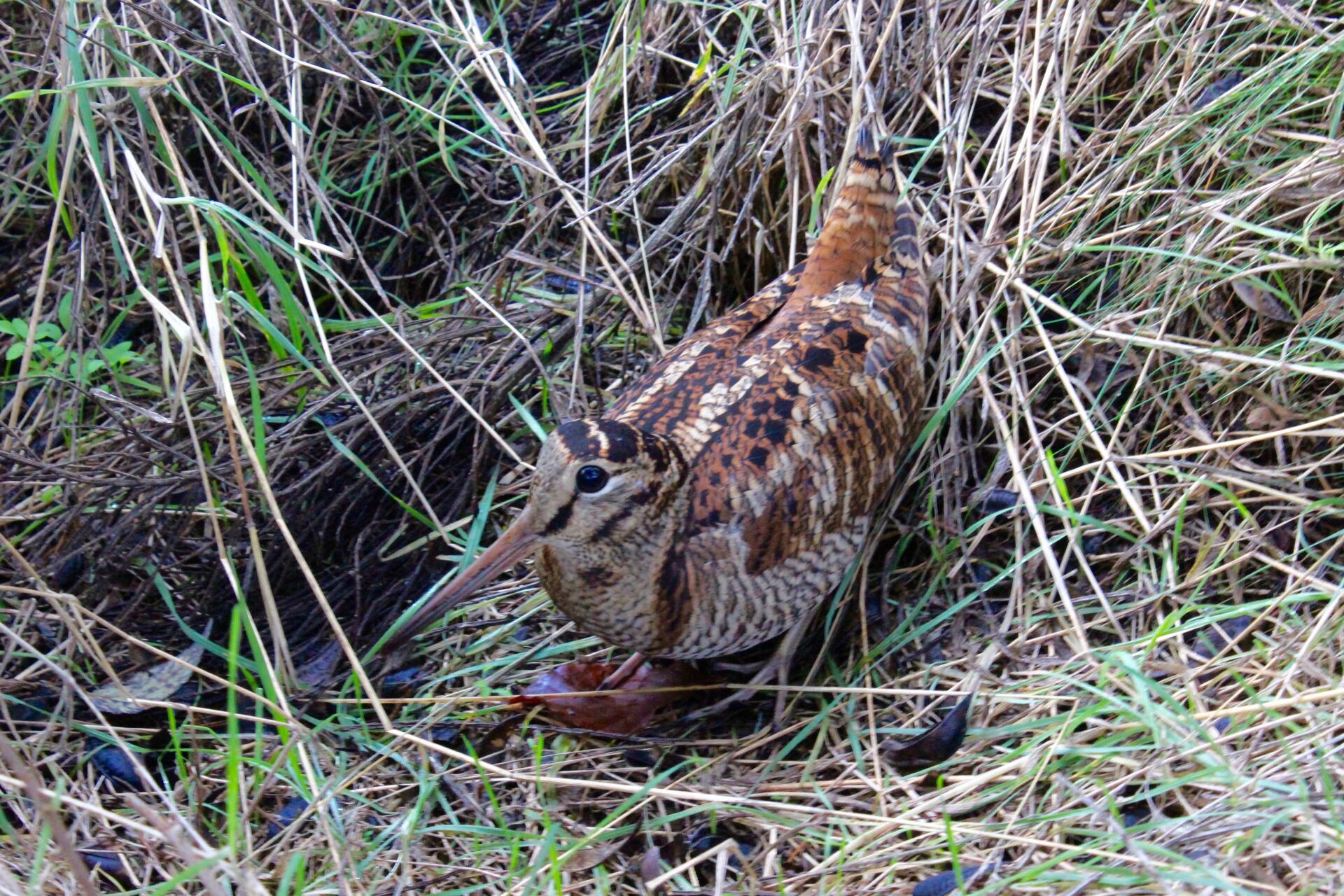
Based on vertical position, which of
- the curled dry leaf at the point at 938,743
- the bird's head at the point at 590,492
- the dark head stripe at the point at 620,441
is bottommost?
the curled dry leaf at the point at 938,743

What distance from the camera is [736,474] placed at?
8.03 ft

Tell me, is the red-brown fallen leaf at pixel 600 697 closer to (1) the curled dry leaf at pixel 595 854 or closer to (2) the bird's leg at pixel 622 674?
(2) the bird's leg at pixel 622 674

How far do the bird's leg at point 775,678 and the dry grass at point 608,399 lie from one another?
0.05 m

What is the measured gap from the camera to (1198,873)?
1662 mm

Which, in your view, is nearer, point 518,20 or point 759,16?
point 759,16

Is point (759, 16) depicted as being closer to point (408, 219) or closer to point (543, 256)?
point (543, 256)

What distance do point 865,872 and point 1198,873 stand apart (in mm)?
588

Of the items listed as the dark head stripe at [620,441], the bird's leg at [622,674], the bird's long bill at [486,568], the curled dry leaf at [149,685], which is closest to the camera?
the dark head stripe at [620,441]

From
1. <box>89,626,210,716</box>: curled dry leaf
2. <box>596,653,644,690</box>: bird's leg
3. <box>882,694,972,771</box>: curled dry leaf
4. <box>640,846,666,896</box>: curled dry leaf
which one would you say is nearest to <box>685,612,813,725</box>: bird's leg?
<box>596,653,644,690</box>: bird's leg

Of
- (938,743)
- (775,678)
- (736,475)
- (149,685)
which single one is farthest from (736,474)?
(149,685)

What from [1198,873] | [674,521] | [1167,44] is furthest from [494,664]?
[1167,44]

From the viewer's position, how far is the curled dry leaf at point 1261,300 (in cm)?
252

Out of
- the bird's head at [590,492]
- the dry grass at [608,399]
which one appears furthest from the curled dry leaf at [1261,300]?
the bird's head at [590,492]

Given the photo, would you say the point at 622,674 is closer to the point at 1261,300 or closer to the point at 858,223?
the point at 858,223
